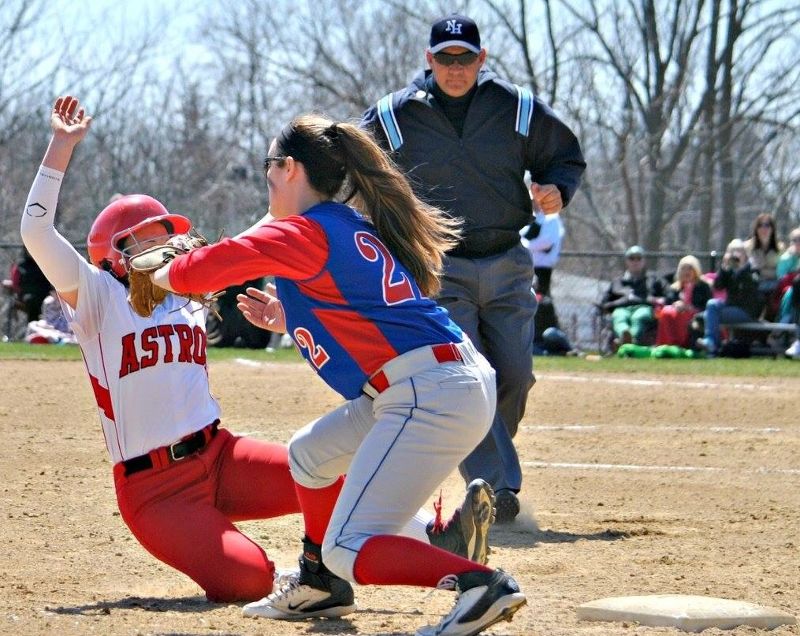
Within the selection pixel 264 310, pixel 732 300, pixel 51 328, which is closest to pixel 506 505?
pixel 264 310

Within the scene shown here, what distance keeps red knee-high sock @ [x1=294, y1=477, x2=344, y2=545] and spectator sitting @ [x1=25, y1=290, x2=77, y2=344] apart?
39.0 ft

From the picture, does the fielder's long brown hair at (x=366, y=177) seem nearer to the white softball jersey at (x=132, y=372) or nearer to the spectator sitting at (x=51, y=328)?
the white softball jersey at (x=132, y=372)

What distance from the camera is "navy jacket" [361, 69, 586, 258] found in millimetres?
5785

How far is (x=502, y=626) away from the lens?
3922 millimetres

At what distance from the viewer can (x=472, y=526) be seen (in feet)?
12.8

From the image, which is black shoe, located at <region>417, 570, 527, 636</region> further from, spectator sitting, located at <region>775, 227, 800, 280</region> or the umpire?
spectator sitting, located at <region>775, 227, 800, 280</region>

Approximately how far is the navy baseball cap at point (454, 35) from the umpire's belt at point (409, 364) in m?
2.26

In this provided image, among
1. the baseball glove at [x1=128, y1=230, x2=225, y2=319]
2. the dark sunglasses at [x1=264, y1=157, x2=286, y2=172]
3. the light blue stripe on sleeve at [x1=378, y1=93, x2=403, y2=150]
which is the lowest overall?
the baseball glove at [x1=128, y1=230, x2=225, y2=319]

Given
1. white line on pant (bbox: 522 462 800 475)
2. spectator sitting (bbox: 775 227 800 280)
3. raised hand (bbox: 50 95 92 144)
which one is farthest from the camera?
spectator sitting (bbox: 775 227 800 280)

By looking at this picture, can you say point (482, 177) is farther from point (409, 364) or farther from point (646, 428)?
point (646, 428)

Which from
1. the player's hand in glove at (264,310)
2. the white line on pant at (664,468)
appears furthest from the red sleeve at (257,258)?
the white line on pant at (664,468)

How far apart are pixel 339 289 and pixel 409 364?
0.89 feet

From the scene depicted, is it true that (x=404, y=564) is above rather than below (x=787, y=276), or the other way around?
below

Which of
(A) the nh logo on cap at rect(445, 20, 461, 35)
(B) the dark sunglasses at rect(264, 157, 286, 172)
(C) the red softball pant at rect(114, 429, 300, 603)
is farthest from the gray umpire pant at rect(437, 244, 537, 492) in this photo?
(B) the dark sunglasses at rect(264, 157, 286, 172)
